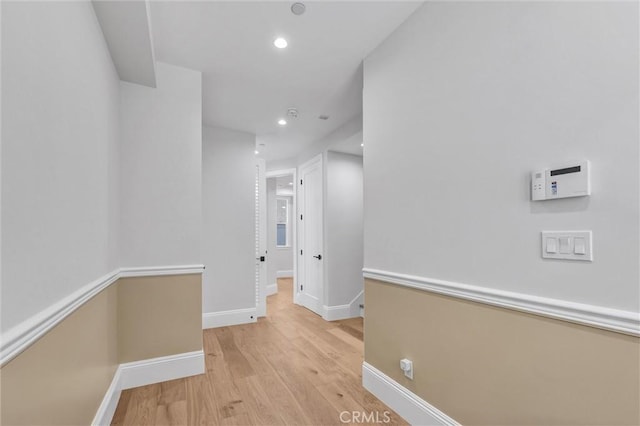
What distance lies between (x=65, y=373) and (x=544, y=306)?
195 cm

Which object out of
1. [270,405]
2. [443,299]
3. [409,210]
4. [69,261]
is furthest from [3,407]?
[409,210]

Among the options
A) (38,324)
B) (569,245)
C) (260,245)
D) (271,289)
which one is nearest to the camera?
(38,324)

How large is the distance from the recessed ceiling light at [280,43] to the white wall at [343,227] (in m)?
2.12

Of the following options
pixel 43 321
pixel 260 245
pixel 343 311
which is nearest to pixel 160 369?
pixel 43 321

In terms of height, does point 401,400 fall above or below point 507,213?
below

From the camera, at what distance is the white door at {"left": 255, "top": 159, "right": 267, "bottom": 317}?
4.39m

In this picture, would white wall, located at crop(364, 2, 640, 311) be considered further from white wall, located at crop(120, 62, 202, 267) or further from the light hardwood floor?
white wall, located at crop(120, 62, 202, 267)

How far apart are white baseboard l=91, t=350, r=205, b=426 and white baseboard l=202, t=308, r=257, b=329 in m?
1.30

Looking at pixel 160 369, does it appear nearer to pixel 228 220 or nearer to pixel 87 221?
pixel 87 221

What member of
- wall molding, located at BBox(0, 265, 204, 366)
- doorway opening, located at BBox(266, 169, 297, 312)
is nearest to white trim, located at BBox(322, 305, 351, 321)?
doorway opening, located at BBox(266, 169, 297, 312)

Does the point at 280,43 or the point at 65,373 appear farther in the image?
the point at 280,43

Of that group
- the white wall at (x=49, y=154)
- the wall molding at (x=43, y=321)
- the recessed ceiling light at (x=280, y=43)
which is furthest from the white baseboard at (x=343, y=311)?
the recessed ceiling light at (x=280, y=43)

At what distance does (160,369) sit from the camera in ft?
7.97

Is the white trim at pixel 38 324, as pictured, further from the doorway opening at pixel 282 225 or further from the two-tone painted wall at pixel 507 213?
the doorway opening at pixel 282 225
